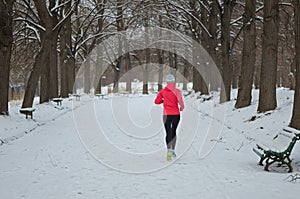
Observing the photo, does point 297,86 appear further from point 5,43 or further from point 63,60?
point 63,60

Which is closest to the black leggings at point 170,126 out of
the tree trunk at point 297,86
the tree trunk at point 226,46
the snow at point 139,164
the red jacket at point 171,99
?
the red jacket at point 171,99

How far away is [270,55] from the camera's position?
13375 mm

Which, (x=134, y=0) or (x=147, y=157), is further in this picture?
(x=134, y=0)

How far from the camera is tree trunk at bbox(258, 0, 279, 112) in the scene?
44.0 ft

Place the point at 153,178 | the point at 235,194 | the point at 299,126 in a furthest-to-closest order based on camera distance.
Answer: the point at 299,126
the point at 153,178
the point at 235,194

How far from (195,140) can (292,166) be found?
12.7 feet

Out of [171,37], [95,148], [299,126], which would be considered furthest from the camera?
[171,37]

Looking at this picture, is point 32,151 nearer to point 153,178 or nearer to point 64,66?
point 153,178

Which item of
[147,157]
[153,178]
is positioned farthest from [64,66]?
[153,178]

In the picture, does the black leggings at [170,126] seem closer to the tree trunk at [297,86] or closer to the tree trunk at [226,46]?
the tree trunk at [297,86]

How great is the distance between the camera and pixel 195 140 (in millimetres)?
11008

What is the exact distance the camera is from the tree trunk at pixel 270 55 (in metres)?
13.4

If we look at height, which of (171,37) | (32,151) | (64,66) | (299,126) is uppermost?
(171,37)

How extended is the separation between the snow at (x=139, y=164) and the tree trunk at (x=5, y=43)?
3.47ft
